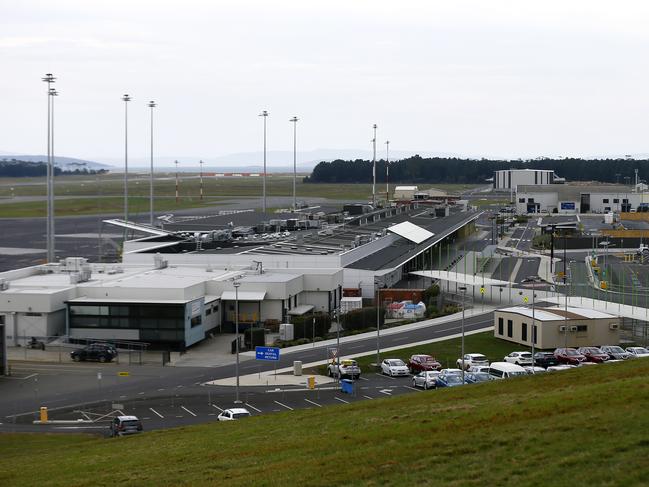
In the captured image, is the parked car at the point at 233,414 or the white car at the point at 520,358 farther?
the white car at the point at 520,358

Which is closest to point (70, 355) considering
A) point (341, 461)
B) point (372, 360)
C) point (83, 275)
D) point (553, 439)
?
point (83, 275)

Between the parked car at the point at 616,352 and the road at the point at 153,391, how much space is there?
9.31m

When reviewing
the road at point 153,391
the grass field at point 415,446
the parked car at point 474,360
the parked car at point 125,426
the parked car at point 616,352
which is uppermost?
the grass field at point 415,446

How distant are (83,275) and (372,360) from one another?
1940cm

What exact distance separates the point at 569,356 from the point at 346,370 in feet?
31.7

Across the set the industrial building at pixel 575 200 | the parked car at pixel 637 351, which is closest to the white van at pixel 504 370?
the parked car at pixel 637 351

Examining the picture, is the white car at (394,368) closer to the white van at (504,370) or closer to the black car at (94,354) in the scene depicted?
the white van at (504,370)

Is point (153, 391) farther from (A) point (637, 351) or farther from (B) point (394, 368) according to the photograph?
(A) point (637, 351)

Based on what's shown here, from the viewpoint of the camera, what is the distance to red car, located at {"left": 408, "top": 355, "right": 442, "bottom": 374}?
40875 millimetres

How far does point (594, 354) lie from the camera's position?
41875mm

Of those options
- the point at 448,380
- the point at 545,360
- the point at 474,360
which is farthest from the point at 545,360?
the point at 448,380

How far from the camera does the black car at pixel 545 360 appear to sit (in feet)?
134

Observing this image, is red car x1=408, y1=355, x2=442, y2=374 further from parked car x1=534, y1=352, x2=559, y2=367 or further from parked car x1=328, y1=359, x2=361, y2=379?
parked car x1=534, y1=352, x2=559, y2=367

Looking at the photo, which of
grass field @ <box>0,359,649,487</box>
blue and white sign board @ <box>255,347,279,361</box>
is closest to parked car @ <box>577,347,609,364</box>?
blue and white sign board @ <box>255,347,279,361</box>
